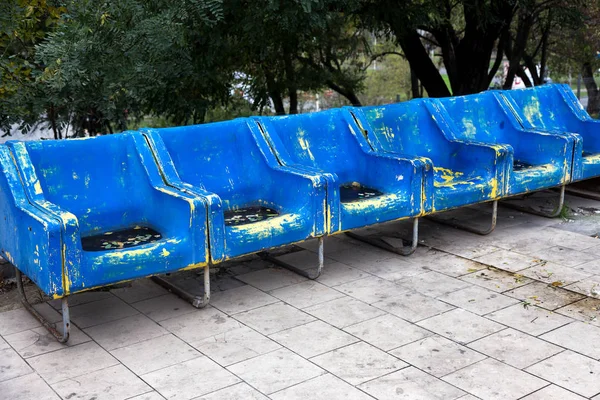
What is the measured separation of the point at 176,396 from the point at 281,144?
2558mm

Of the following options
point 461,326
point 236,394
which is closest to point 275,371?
point 236,394

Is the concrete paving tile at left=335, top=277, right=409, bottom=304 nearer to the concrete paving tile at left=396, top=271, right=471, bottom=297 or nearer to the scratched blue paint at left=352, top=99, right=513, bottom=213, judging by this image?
the concrete paving tile at left=396, top=271, right=471, bottom=297

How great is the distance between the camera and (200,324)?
4.92m

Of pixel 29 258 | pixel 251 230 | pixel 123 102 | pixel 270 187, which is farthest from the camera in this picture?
pixel 123 102

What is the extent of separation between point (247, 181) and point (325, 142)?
2.81 ft

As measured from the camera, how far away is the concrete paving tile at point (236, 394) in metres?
3.92

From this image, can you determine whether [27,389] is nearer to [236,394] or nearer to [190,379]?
[190,379]

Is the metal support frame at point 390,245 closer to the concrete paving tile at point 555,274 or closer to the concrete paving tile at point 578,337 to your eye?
the concrete paving tile at point 555,274

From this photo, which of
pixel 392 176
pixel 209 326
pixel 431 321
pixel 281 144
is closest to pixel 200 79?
pixel 281 144

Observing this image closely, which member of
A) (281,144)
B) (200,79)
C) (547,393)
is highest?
(200,79)

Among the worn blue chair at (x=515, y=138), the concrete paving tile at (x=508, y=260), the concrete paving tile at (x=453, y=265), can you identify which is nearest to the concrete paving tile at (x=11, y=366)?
the concrete paving tile at (x=453, y=265)

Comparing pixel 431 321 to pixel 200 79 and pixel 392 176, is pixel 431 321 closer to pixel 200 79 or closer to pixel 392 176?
pixel 392 176

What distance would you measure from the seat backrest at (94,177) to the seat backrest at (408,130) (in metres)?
2.27

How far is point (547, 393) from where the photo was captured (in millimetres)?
3912
